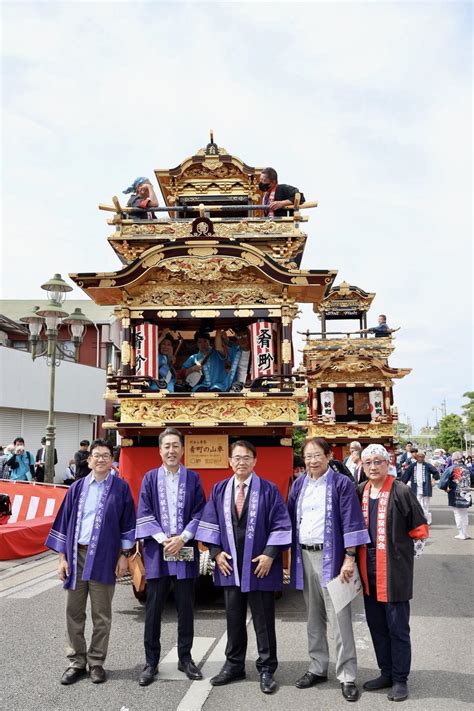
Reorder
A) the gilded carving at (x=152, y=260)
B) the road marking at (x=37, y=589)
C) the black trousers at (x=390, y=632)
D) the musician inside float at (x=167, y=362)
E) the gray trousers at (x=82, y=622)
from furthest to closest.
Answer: the musician inside float at (x=167, y=362) → the gilded carving at (x=152, y=260) → the road marking at (x=37, y=589) → the gray trousers at (x=82, y=622) → the black trousers at (x=390, y=632)

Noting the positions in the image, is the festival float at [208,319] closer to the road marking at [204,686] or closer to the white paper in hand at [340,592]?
the road marking at [204,686]

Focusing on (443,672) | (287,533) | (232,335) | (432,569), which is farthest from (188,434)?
(432,569)

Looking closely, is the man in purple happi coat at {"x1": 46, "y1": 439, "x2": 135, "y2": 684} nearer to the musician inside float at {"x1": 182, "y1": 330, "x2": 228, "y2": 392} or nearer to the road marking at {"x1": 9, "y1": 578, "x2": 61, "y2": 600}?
the road marking at {"x1": 9, "y1": 578, "x2": 61, "y2": 600}

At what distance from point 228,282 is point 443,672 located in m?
5.20

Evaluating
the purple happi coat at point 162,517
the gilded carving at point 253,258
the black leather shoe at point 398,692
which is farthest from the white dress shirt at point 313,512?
the gilded carving at point 253,258

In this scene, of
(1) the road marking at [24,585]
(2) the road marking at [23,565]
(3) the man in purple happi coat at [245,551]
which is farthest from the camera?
(2) the road marking at [23,565]

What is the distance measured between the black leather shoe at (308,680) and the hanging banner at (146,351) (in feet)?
14.3

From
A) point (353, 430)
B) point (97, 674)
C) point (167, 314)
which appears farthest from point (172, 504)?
point (353, 430)

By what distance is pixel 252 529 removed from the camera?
4504 mm

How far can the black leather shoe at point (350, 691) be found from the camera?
403 cm

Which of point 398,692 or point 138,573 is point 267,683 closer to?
point 398,692

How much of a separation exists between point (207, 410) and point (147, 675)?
10.9 ft

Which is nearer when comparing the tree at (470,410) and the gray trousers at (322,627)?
the gray trousers at (322,627)

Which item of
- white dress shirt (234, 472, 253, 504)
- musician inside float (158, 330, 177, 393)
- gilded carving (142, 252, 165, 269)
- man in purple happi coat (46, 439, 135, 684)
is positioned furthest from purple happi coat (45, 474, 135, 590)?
gilded carving (142, 252, 165, 269)
